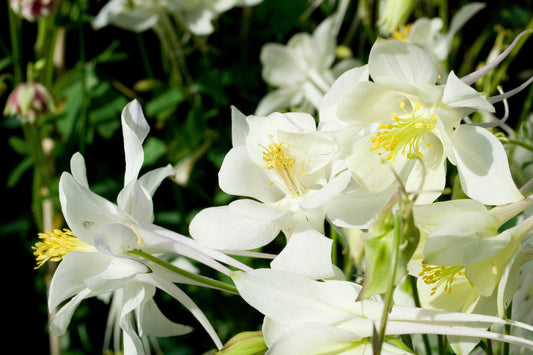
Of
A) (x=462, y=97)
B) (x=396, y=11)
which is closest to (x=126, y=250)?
(x=462, y=97)

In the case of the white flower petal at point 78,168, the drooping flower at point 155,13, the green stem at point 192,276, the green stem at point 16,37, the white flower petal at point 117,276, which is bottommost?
the green stem at point 16,37

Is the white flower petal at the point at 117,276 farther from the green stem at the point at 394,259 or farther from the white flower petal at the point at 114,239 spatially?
the green stem at the point at 394,259

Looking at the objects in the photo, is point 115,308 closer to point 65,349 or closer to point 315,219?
point 315,219

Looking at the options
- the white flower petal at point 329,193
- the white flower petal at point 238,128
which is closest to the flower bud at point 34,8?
the white flower petal at point 238,128

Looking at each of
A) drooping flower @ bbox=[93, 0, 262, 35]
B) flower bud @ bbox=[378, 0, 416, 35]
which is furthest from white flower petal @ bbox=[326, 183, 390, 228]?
drooping flower @ bbox=[93, 0, 262, 35]

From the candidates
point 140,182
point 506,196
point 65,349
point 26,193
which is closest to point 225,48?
point 26,193

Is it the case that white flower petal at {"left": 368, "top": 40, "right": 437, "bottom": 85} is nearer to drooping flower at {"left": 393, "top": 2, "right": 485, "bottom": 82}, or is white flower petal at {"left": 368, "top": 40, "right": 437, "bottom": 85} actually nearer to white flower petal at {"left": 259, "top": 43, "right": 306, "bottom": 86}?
drooping flower at {"left": 393, "top": 2, "right": 485, "bottom": 82}

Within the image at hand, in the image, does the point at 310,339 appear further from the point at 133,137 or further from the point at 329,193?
the point at 133,137
